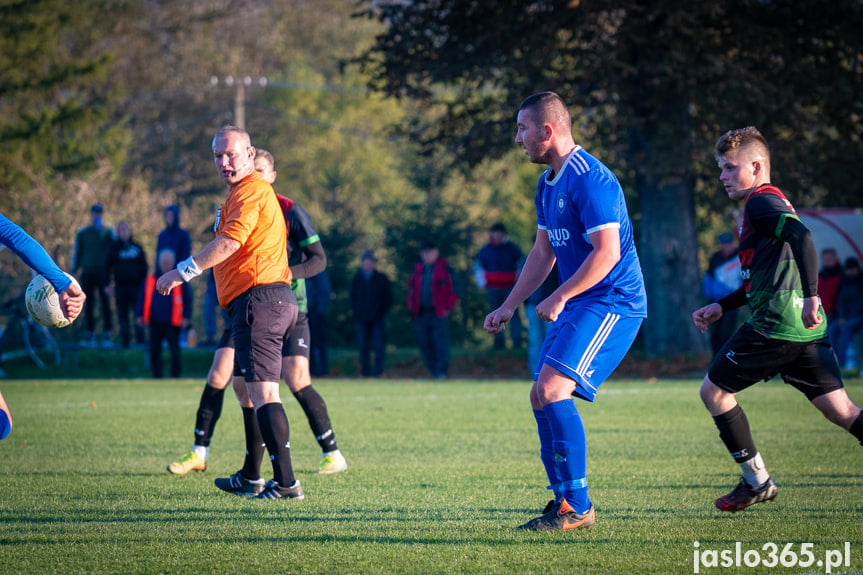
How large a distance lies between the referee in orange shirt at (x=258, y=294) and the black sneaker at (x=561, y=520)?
5.62ft

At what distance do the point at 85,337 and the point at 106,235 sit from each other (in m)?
2.74

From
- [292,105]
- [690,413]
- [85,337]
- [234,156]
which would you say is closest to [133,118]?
[292,105]

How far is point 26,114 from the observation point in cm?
3394

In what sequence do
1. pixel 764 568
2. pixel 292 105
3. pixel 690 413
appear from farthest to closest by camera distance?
pixel 292 105 → pixel 690 413 → pixel 764 568

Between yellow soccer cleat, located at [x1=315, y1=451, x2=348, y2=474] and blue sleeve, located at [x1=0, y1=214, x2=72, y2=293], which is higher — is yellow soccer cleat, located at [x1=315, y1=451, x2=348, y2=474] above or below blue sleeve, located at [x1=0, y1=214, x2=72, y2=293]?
below

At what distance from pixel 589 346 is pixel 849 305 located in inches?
526

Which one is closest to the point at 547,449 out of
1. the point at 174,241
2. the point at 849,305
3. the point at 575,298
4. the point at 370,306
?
the point at 575,298

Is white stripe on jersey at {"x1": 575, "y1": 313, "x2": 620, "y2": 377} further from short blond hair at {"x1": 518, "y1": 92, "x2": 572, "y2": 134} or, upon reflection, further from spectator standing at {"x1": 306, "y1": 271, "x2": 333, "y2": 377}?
spectator standing at {"x1": 306, "y1": 271, "x2": 333, "y2": 377}

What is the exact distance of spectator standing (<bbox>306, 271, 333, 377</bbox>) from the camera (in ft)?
54.9

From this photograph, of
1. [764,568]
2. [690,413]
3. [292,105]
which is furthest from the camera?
[292,105]

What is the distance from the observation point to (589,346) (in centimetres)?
515

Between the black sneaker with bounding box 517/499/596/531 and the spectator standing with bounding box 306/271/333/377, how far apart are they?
11176 millimetres

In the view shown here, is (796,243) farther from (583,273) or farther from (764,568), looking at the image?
(764,568)

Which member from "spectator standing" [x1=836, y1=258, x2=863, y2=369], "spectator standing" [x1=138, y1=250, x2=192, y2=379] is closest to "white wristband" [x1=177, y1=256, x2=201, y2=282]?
"spectator standing" [x1=138, y1=250, x2=192, y2=379]
